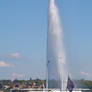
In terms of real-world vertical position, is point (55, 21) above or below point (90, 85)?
below

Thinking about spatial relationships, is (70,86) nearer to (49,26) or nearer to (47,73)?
(47,73)

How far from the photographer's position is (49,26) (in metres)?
52.5

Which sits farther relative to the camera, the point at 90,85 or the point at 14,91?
the point at 90,85

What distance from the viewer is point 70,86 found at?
1815 inches

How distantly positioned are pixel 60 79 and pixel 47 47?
5.40m

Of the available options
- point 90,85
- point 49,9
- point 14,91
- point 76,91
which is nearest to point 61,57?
point 49,9

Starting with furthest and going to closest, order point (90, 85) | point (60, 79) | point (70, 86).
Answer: point (90, 85)
point (60, 79)
point (70, 86)

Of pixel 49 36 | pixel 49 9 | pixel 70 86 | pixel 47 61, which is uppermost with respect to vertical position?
pixel 49 9

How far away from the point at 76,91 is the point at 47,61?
20.2 metres

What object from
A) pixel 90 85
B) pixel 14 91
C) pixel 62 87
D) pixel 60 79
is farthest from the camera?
pixel 90 85

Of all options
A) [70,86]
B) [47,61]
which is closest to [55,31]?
[47,61]

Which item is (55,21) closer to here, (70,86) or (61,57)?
(61,57)

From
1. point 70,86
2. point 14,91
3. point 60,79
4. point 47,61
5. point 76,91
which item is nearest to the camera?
point 70,86

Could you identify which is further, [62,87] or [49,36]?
[62,87]
